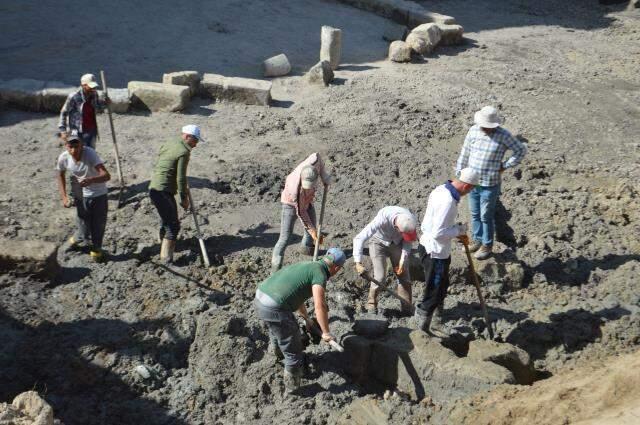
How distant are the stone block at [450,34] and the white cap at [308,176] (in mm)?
8542

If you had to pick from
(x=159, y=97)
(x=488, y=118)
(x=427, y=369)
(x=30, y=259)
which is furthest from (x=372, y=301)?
(x=159, y=97)

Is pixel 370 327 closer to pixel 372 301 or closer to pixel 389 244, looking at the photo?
pixel 372 301

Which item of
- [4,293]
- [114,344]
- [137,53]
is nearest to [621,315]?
[114,344]

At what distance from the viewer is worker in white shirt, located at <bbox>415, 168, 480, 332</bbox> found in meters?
6.59

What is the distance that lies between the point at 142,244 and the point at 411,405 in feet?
12.8

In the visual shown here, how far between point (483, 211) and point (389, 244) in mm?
1517

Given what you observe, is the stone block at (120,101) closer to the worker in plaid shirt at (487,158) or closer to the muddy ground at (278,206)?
the muddy ground at (278,206)

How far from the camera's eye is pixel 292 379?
21.1 feet

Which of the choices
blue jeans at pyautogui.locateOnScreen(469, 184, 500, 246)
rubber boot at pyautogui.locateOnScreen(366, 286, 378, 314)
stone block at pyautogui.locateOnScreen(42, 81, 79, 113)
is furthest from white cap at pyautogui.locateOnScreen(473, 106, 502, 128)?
stone block at pyautogui.locateOnScreen(42, 81, 79, 113)

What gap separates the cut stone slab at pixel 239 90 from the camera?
12.2 metres

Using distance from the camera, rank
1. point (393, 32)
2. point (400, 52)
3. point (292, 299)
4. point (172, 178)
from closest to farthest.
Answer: point (292, 299) < point (172, 178) < point (400, 52) < point (393, 32)

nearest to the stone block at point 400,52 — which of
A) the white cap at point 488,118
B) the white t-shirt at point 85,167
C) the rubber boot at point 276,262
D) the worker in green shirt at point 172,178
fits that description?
the white cap at point 488,118

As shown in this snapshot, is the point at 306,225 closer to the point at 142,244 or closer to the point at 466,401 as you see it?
the point at 142,244

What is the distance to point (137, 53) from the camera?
45.6 ft
